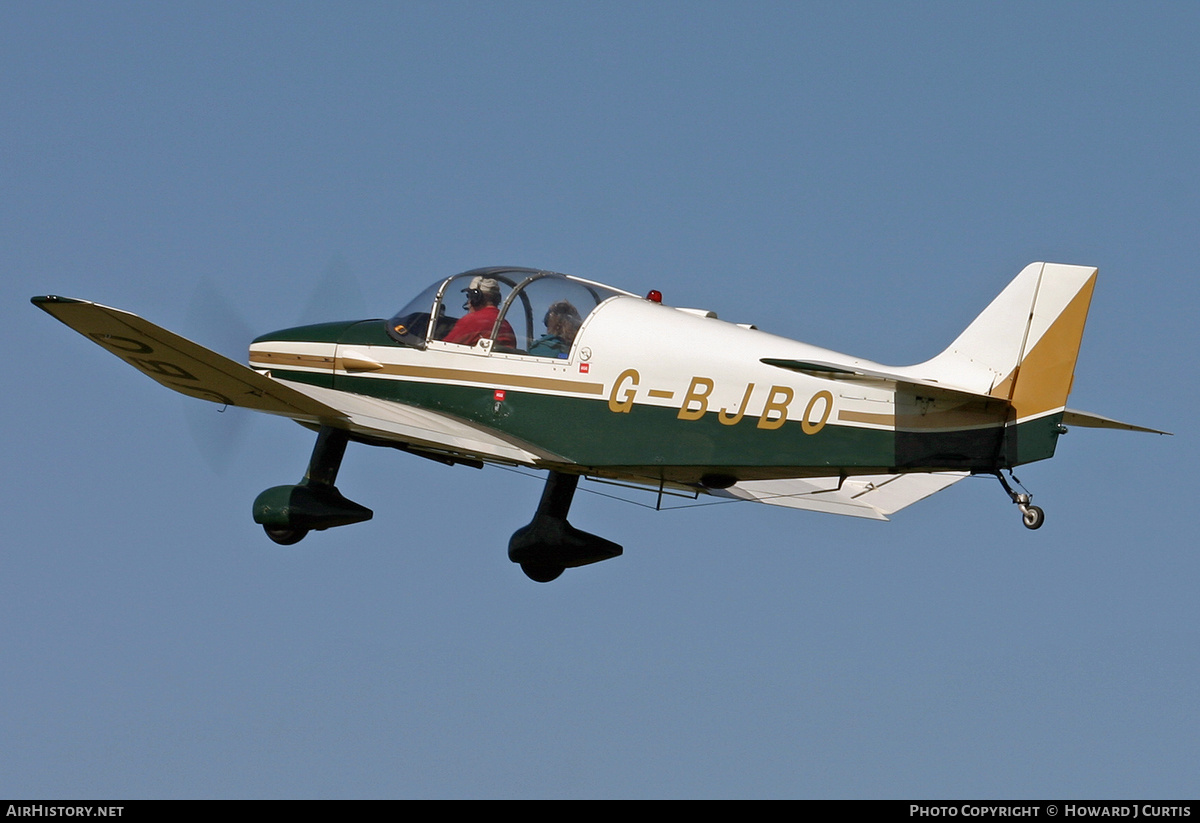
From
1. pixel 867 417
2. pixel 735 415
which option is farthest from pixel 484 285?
pixel 867 417

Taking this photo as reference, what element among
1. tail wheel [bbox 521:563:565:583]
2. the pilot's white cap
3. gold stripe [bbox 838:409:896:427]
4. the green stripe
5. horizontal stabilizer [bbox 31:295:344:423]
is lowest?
tail wheel [bbox 521:563:565:583]

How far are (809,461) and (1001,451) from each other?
1594mm

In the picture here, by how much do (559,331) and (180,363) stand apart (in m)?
3.34

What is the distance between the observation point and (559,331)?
15.5 meters

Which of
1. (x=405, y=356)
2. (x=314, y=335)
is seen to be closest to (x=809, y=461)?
(x=405, y=356)

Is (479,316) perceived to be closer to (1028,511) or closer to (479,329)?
(479,329)

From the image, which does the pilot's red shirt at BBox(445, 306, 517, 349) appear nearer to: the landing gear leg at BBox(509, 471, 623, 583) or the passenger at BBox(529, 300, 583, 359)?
the passenger at BBox(529, 300, 583, 359)

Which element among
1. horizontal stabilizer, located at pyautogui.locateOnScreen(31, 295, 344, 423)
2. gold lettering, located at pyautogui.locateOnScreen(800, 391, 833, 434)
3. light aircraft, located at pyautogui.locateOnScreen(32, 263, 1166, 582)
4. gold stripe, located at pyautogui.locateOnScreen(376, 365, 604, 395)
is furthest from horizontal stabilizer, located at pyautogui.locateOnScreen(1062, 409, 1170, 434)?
horizontal stabilizer, located at pyautogui.locateOnScreen(31, 295, 344, 423)

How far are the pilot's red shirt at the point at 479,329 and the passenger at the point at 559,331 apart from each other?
0.31 m

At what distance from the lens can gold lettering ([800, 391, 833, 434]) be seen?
14000mm

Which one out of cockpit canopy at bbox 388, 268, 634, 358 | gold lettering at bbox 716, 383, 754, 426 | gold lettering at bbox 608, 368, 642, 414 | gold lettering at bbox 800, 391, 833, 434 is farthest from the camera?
cockpit canopy at bbox 388, 268, 634, 358

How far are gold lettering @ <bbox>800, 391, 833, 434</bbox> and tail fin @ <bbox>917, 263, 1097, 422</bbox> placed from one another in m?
1.02

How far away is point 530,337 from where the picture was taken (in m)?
15.6
